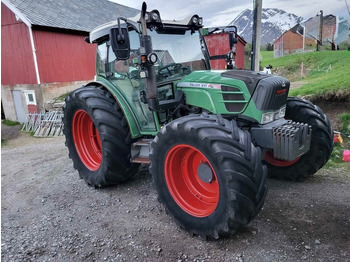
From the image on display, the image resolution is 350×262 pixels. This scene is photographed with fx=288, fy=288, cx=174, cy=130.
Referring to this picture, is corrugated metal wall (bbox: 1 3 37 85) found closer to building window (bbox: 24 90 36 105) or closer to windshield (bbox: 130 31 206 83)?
building window (bbox: 24 90 36 105)

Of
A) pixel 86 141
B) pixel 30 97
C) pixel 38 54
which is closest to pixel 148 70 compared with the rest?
pixel 86 141

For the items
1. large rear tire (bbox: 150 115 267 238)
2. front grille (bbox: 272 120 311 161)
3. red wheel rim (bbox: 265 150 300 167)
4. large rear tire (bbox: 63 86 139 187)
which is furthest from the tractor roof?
red wheel rim (bbox: 265 150 300 167)

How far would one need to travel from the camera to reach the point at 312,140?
3561 mm

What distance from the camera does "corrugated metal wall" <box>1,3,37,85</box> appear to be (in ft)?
38.4

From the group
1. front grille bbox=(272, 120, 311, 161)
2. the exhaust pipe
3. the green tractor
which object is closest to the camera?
the green tractor

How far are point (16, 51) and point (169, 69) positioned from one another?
1109 centimetres

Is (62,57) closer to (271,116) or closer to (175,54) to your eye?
(175,54)

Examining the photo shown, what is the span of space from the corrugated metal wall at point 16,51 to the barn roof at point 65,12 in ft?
1.61

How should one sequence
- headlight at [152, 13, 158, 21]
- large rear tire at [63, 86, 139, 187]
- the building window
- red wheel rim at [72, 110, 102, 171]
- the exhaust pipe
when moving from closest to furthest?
the exhaust pipe < headlight at [152, 13, 158, 21] < large rear tire at [63, 86, 139, 187] < red wheel rim at [72, 110, 102, 171] < the building window

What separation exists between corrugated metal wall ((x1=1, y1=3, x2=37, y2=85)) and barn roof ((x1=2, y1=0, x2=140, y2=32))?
19.3 inches

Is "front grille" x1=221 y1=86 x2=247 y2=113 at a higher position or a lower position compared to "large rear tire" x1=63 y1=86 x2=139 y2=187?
higher

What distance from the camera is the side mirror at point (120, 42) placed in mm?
2996

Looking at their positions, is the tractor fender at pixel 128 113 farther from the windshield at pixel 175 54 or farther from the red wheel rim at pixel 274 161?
the red wheel rim at pixel 274 161

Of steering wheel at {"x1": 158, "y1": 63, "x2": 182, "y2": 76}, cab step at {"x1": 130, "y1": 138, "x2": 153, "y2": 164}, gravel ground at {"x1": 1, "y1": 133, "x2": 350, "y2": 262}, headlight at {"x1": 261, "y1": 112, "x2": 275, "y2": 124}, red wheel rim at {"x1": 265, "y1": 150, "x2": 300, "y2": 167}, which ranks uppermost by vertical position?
steering wheel at {"x1": 158, "y1": 63, "x2": 182, "y2": 76}
